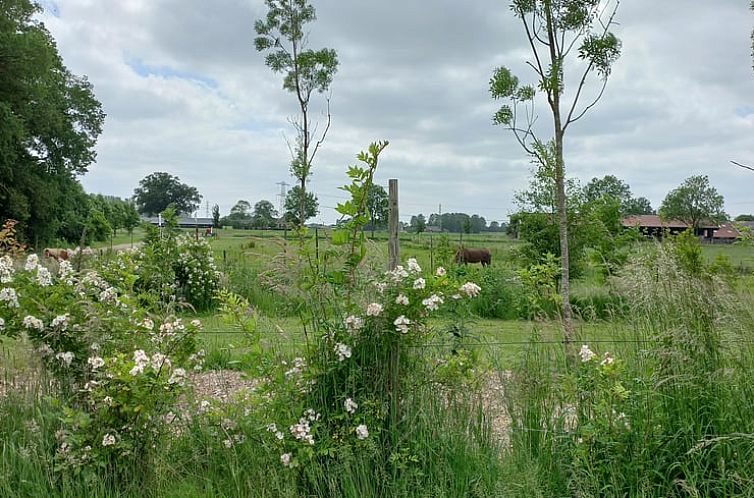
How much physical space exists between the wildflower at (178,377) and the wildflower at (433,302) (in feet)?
4.27

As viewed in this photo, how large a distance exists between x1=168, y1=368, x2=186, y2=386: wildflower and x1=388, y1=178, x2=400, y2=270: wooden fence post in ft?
4.18

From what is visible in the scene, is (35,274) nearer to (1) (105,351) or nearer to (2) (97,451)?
(1) (105,351)

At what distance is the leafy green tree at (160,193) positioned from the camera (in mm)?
47647

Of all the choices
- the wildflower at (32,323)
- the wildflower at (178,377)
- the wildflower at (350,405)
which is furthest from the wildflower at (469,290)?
the wildflower at (32,323)

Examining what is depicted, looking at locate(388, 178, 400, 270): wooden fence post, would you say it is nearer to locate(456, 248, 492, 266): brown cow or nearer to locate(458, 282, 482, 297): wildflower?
locate(458, 282, 482, 297): wildflower

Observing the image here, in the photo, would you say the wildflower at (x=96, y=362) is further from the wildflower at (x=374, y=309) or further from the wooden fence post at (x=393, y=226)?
the wooden fence post at (x=393, y=226)

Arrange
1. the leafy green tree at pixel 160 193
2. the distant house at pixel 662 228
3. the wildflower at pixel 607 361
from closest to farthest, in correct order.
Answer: the wildflower at pixel 607 361 → the distant house at pixel 662 228 → the leafy green tree at pixel 160 193

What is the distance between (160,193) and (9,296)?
49.6 metres

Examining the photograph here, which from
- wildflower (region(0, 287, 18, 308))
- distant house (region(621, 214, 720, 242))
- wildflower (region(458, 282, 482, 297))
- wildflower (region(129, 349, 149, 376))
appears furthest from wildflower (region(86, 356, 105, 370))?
distant house (region(621, 214, 720, 242))

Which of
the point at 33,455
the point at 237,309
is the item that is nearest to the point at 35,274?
the point at 33,455

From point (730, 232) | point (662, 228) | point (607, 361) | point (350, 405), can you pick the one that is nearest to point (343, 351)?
point (350, 405)

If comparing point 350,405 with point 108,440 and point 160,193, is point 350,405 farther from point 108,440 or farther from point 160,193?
point 160,193

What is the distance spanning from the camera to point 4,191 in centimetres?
2334

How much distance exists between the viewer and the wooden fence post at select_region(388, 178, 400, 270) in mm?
3393
